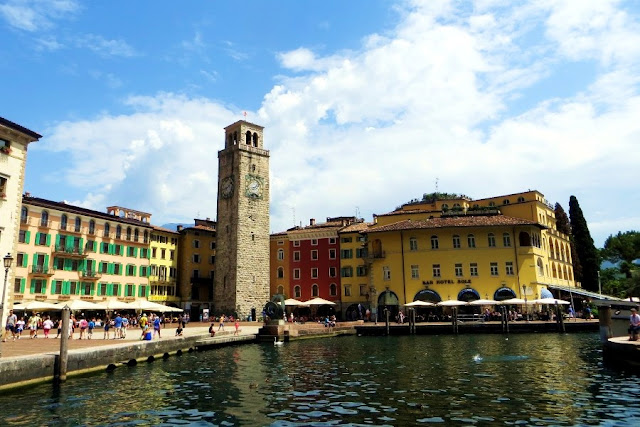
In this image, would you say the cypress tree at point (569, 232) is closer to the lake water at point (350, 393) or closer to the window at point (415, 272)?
the window at point (415, 272)

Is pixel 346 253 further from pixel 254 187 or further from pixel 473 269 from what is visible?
pixel 473 269

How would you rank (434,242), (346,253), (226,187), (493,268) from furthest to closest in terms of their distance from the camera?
(226,187) < (346,253) < (434,242) < (493,268)

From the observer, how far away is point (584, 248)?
69438 millimetres

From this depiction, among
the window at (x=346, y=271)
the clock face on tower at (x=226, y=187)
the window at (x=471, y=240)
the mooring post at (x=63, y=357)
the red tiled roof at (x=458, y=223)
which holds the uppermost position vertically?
the clock face on tower at (x=226, y=187)

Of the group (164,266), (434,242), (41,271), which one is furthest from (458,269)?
(41,271)

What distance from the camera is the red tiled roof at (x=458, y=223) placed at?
2061 inches

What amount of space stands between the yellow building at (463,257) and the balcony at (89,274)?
2992 cm

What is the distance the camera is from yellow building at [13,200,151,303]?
48.0 meters

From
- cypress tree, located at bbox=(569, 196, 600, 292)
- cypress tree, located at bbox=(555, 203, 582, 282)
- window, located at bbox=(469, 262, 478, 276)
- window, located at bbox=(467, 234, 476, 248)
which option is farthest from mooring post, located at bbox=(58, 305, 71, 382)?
cypress tree, located at bbox=(569, 196, 600, 292)

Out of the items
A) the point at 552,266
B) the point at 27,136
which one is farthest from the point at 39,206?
the point at 552,266

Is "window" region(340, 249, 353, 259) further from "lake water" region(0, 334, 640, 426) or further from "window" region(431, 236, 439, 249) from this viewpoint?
"lake water" region(0, 334, 640, 426)

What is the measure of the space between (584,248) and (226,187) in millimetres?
49405

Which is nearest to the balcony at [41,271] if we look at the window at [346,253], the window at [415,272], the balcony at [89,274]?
the balcony at [89,274]

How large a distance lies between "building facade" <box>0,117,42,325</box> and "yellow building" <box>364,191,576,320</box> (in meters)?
35.5
